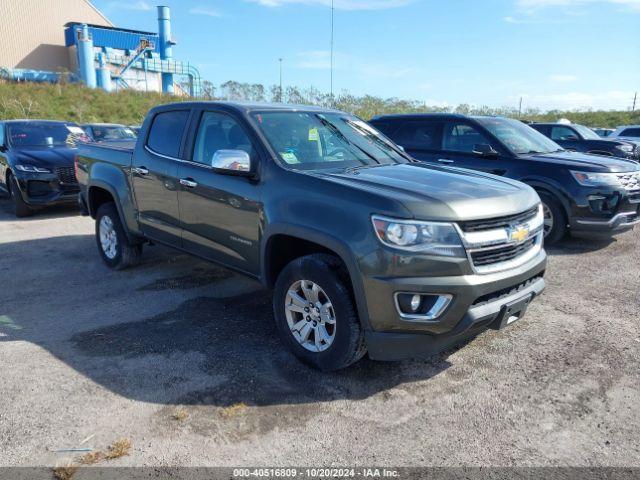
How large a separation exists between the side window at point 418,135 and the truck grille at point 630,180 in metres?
2.57

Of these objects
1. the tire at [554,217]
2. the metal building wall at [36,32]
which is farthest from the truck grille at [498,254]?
the metal building wall at [36,32]

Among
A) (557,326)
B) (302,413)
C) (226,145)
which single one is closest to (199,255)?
(226,145)

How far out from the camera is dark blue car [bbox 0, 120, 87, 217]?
29.0 ft

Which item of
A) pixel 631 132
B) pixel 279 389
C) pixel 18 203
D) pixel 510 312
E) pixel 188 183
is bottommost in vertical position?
pixel 279 389

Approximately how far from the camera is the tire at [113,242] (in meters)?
5.76

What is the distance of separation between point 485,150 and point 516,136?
92 centimetres

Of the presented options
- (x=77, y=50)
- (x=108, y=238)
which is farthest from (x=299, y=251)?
(x=77, y=50)

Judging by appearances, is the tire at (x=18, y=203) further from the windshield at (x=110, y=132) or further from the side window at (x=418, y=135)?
the side window at (x=418, y=135)

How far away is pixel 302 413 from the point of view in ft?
10.0

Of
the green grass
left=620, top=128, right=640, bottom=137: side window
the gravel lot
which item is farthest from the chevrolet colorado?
the green grass

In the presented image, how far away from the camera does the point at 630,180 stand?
6668 mm

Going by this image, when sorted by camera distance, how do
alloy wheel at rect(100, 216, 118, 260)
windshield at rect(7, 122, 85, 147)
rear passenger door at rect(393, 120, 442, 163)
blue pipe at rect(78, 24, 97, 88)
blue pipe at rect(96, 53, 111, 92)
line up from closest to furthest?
1. alloy wheel at rect(100, 216, 118, 260)
2. rear passenger door at rect(393, 120, 442, 163)
3. windshield at rect(7, 122, 85, 147)
4. blue pipe at rect(78, 24, 97, 88)
5. blue pipe at rect(96, 53, 111, 92)

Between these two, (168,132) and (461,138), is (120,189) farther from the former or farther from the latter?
(461,138)

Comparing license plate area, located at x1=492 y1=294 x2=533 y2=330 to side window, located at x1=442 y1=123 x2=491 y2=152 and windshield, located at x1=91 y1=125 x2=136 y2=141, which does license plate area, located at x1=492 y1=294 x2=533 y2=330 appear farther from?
windshield, located at x1=91 y1=125 x2=136 y2=141
